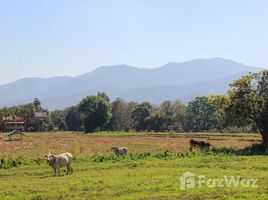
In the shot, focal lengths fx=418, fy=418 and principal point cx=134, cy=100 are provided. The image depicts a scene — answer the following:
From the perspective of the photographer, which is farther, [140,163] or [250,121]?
[250,121]

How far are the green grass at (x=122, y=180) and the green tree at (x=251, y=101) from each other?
1200 centimetres

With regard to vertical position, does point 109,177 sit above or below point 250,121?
below

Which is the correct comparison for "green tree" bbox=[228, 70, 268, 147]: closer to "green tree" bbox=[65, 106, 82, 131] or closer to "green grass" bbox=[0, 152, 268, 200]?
"green grass" bbox=[0, 152, 268, 200]

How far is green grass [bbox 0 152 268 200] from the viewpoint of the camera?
17391mm

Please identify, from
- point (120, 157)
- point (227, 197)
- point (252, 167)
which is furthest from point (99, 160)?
point (227, 197)

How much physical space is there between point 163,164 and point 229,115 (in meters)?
17.4

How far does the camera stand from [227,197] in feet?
53.3

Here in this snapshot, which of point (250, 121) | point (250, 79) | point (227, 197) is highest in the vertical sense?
point (250, 79)

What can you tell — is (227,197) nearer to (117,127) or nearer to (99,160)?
(99,160)

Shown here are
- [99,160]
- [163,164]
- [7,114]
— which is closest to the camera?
[163,164]

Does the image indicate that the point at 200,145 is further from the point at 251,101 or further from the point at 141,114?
the point at 141,114

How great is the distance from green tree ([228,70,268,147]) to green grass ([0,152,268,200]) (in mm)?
12001

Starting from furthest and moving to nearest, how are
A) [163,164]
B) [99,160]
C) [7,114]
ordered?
[7,114] → [99,160] → [163,164]

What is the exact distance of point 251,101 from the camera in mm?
41688
